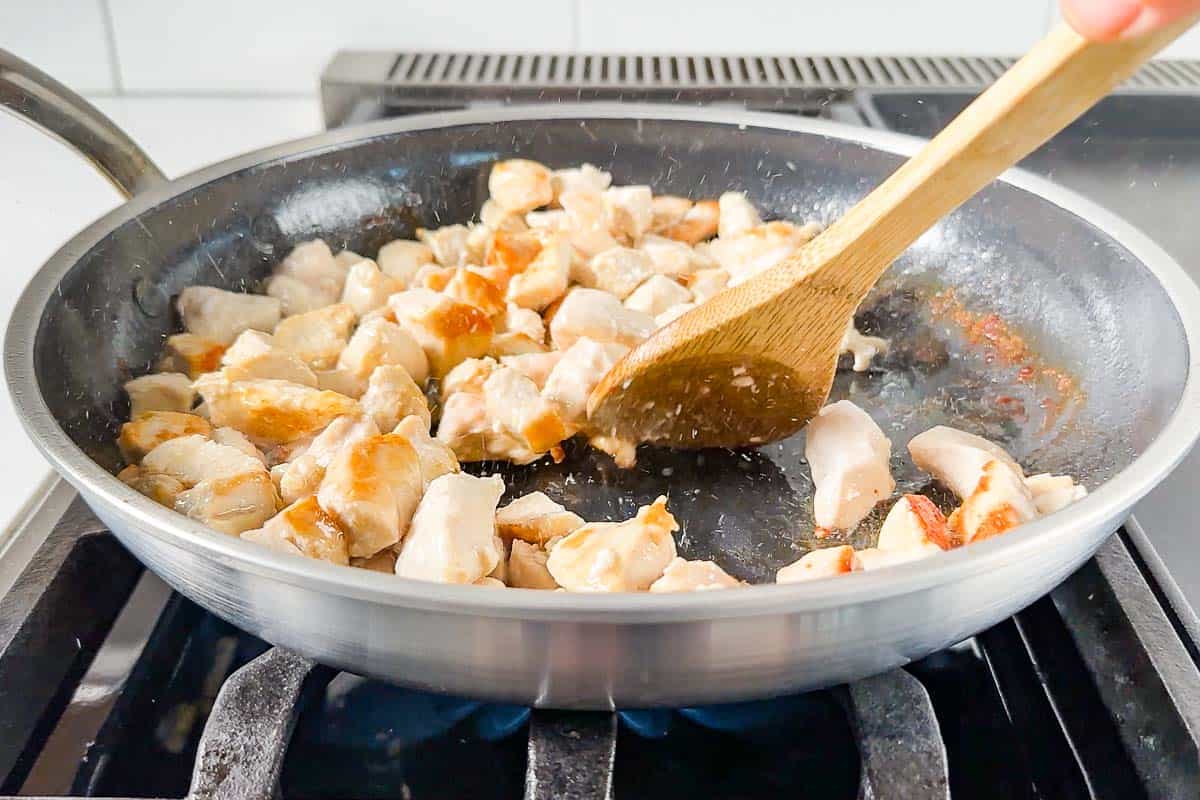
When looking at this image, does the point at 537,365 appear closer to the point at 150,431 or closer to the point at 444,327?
the point at 444,327

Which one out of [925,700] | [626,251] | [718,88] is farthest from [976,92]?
[925,700]

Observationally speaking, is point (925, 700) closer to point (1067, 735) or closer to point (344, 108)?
point (1067, 735)

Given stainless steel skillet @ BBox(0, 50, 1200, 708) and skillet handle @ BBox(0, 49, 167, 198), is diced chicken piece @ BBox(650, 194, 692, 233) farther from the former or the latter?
skillet handle @ BBox(0, 49, 167, 198)

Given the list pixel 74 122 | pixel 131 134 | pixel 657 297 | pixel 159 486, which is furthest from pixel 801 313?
pixel 131 134

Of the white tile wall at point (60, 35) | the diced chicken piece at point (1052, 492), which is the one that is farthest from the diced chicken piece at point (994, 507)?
the white tile wall at point (60, 35)

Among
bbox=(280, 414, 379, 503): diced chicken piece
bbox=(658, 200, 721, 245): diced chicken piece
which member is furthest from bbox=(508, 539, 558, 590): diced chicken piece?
bbox=(658, 200, 721, 245): diced chicken piece

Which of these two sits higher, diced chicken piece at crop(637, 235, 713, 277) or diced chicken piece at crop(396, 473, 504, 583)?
diced chicken piece at crop(396, 473, 504, 583)

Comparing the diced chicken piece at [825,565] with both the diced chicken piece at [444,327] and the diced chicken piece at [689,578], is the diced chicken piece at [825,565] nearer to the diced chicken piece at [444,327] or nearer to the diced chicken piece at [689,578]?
the diced chicken piece at [689,578]
